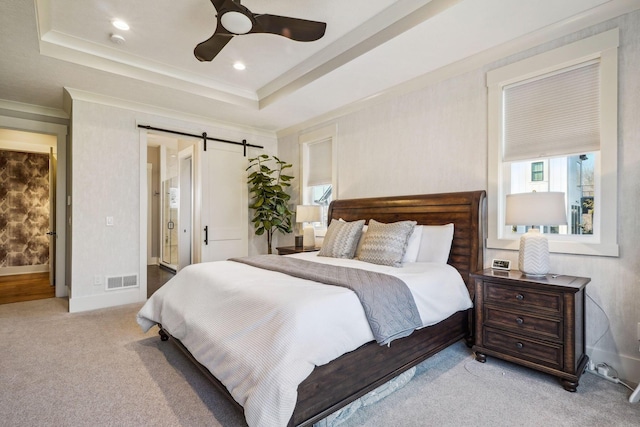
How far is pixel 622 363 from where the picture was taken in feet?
7.45

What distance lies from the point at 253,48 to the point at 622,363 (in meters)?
4.09

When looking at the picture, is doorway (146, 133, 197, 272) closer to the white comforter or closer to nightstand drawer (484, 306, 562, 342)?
the white comforter

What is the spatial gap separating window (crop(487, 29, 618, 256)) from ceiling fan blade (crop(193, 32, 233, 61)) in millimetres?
2388

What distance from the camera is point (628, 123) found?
2270mm

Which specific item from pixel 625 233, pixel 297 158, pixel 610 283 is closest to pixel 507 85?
pixel 625 233

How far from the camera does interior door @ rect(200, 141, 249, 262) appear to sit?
495 centimetres

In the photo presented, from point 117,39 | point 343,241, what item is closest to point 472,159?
point 343,241

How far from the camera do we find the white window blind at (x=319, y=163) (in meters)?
4.81

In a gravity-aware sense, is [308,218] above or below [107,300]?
above

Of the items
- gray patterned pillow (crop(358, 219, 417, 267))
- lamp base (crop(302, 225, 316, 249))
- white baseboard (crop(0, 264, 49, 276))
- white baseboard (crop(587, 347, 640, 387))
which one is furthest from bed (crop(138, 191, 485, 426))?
white baseboard (crop(0, 264, 49, 276))

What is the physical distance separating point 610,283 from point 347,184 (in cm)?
286

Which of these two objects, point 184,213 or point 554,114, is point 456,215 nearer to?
point 554,114

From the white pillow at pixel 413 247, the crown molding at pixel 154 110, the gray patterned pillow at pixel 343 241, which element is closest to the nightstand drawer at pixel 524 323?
the white pillow at pixel 413 247

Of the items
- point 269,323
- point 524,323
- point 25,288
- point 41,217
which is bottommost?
Answer: point 25,288
